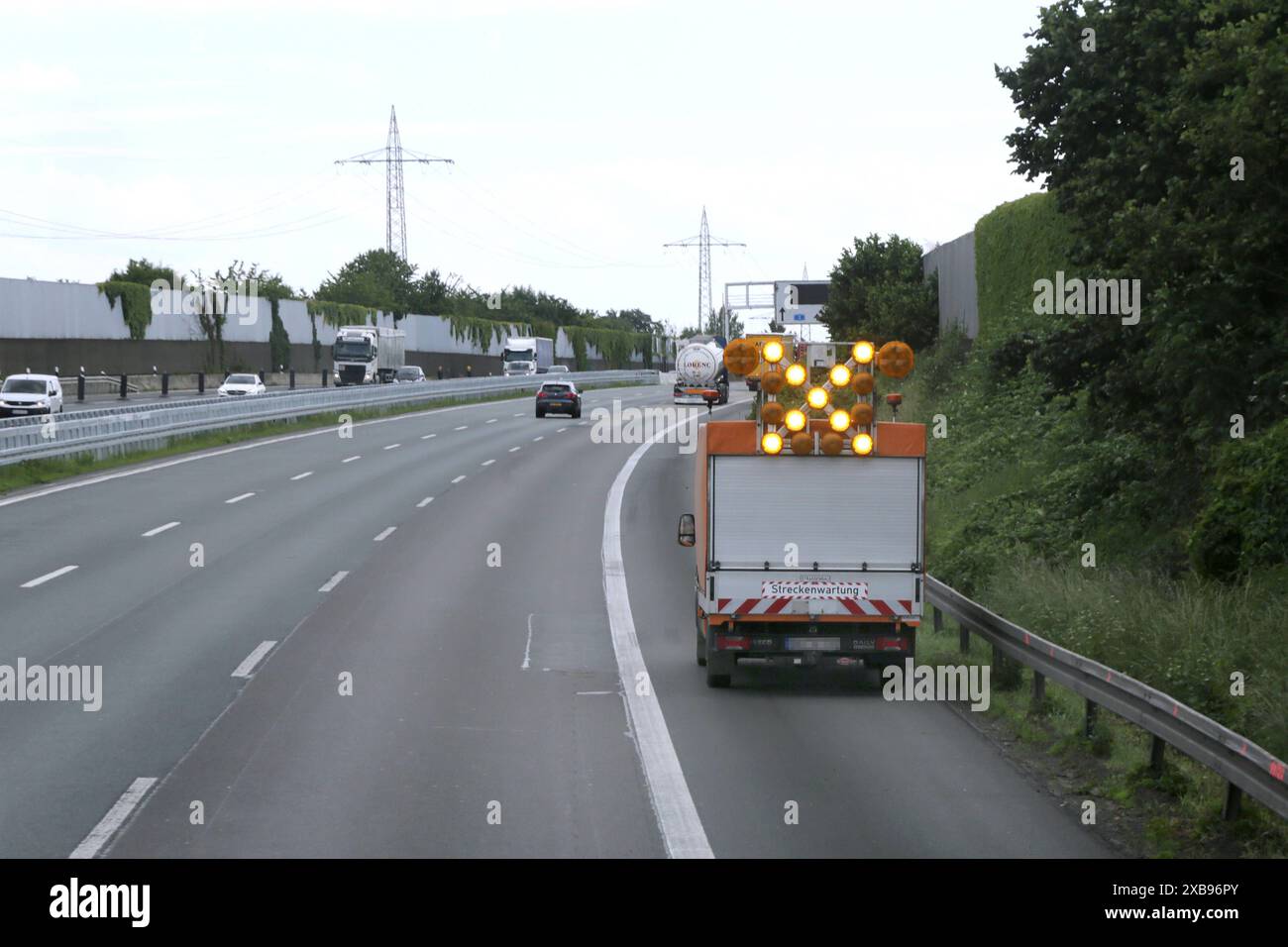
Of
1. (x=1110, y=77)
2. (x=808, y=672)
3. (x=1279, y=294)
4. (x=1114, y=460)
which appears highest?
(x=1110, y=77)

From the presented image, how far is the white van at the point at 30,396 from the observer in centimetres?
5450

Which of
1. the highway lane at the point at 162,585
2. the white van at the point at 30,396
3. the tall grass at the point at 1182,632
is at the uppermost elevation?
the white van at the point at 30,396

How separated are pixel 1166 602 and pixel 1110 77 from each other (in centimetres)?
962

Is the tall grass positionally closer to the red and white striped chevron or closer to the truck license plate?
the red and white striped chevron

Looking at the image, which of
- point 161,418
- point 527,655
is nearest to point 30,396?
point 161,418

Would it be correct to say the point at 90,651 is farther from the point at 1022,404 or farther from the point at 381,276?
the point at 381,276

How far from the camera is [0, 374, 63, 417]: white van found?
179ft

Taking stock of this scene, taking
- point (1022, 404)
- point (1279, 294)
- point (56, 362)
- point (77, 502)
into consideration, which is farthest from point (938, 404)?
point (56, 362)

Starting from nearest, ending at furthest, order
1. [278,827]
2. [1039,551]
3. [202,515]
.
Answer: [278,827], [1039,551], [202,515]

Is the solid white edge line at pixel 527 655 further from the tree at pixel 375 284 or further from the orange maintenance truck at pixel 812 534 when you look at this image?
the tree at pixel 375 284

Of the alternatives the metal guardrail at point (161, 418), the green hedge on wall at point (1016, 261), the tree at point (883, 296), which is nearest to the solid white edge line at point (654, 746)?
the green hedge on wall at point (1016, 261)

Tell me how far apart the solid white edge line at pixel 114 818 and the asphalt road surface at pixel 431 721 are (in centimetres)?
3

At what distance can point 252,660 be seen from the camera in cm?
1630

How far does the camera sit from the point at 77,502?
31906 mm
